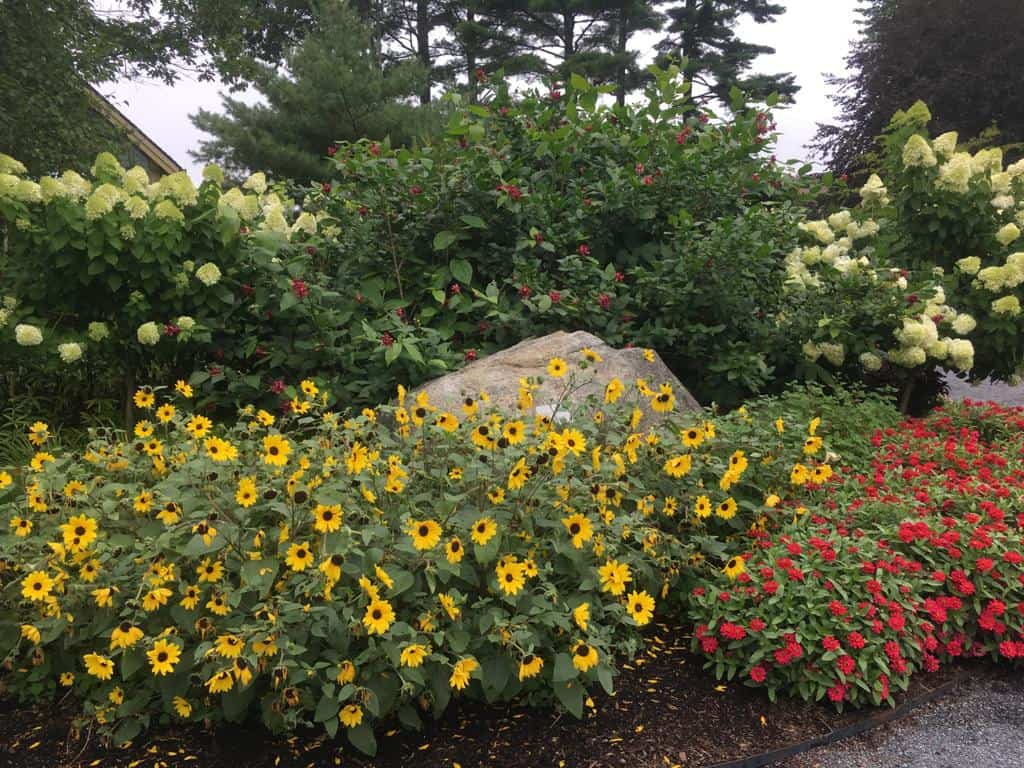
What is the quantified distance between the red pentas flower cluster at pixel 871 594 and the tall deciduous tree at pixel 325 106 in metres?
10.6

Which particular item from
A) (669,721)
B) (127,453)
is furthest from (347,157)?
(669,721)

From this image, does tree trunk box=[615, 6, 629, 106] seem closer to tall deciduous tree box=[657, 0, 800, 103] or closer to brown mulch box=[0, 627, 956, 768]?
tall deciduous tree box=[657, 0, 800, 103]

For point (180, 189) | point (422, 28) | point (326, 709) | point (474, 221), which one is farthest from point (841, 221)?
point (422, 28)

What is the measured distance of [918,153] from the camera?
5.17 metres

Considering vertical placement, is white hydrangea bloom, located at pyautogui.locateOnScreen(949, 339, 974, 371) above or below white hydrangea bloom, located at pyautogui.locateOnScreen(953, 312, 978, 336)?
below

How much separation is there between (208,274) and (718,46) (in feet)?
66.1

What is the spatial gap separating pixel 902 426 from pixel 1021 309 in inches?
61.8

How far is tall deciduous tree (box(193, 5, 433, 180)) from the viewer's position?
1224 cm

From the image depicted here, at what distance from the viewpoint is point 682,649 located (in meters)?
2.49

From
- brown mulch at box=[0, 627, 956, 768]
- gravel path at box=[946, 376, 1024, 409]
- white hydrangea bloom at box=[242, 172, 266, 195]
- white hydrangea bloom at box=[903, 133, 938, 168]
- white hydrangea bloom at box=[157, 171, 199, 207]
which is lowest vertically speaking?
gravel path at box=[946, 376, 1024, 409]

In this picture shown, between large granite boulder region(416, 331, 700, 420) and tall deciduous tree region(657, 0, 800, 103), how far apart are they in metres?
18.5

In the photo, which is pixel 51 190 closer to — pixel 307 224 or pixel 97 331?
pixel 97 331

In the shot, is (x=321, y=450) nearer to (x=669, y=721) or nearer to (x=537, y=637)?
(x=537, y=637)

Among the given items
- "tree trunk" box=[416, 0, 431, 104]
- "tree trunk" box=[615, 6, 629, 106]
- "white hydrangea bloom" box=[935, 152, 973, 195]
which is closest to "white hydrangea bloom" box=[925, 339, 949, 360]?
"white hydrangea bloom" box=[935, 152, 973, 195]
